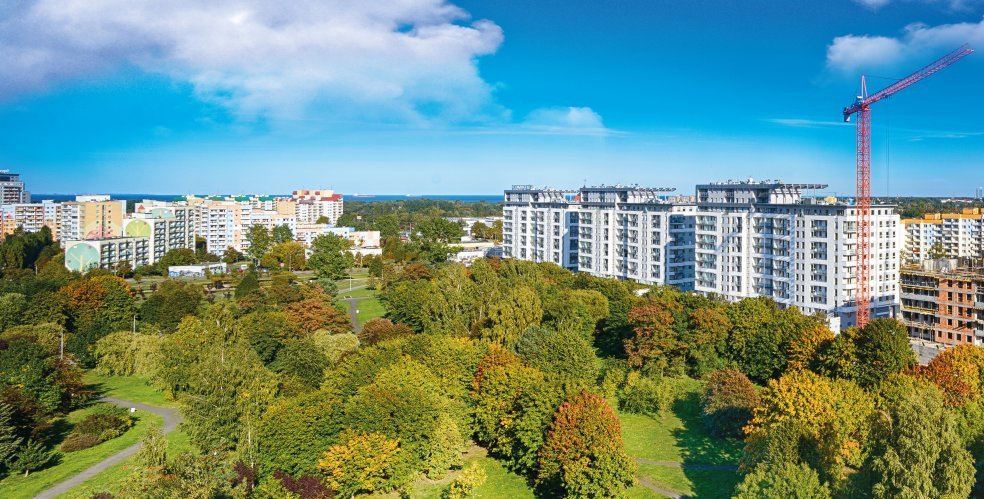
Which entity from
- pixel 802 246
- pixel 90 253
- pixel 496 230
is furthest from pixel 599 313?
pixel 496 230

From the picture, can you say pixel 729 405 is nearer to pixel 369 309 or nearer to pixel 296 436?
pixel 296 436

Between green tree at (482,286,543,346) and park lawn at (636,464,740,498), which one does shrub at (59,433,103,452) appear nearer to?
green tree at (482,286,543,346)

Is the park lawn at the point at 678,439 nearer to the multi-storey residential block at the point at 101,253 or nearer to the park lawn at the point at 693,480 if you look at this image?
the park lawn at the point at 693,480

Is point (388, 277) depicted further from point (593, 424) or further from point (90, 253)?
point (593, 424)

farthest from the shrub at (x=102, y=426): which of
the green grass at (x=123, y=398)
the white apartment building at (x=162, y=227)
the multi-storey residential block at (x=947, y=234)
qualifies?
the multi-storey residential block at (x=947, y=234)

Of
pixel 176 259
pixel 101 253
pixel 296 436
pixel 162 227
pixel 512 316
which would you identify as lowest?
pixel 296 436

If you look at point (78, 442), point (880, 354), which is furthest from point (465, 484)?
point (880, 354)

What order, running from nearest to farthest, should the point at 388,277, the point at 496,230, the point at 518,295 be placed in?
the point at 518,295
the point at 388,277
the point at 496,230
